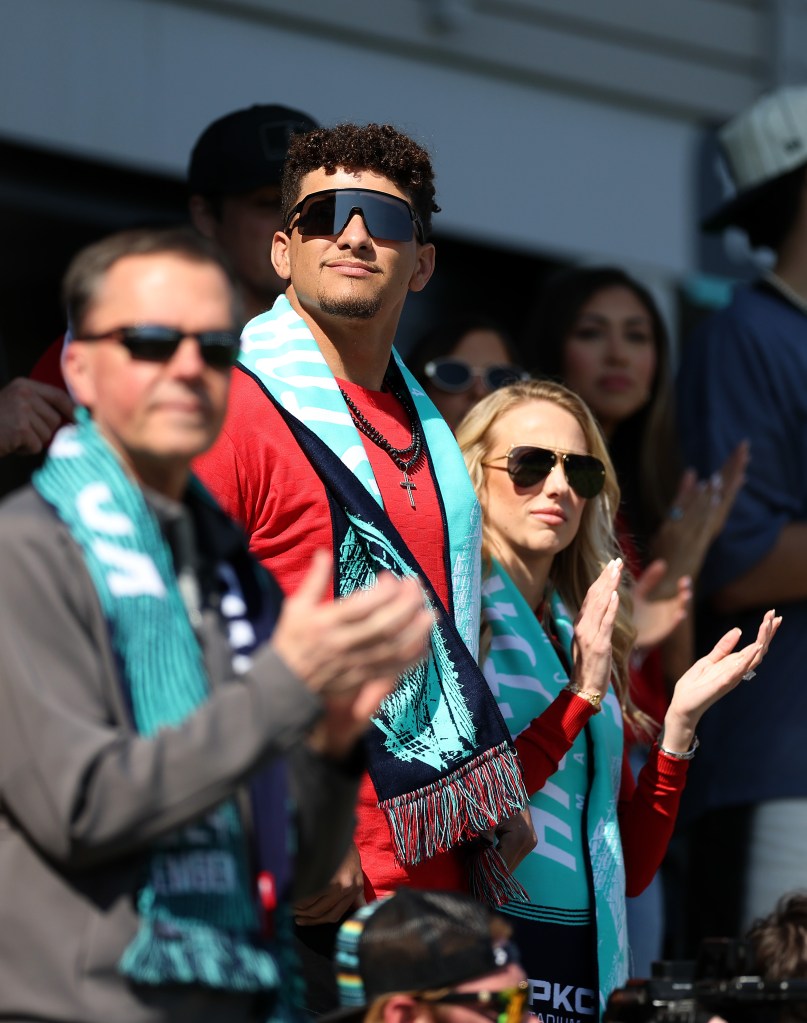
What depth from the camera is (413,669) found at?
308cm

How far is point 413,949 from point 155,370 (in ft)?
2.81

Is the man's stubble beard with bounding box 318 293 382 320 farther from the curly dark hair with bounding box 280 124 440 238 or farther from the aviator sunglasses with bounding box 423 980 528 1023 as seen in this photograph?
the aviator sunglasses with bounding box 423 980 528 1023

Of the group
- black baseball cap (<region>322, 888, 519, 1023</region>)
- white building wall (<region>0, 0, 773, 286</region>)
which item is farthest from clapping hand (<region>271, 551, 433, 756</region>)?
white building wall (<region>0, 0, 773, 286</region>)

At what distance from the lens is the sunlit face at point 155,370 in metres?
2.04

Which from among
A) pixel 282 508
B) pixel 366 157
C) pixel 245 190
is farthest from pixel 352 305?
pixel 245 190

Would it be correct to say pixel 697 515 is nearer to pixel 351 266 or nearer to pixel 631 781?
pixel 631 781

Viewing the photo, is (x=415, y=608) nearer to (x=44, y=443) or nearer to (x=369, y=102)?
(x=44, y=443)

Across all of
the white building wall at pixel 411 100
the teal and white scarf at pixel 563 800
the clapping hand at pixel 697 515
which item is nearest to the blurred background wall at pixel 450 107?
the white building wall at pixel 411 100

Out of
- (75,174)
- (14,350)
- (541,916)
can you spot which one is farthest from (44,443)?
(75,174)

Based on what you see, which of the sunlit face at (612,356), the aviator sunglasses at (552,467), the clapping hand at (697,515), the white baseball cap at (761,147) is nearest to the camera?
the aviator sunglasses at (552,467)

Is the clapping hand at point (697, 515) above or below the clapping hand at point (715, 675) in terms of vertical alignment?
above

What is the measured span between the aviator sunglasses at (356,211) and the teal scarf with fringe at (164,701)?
1.30 meters

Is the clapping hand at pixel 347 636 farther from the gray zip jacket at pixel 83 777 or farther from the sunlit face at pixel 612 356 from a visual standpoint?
the sunlit face at pixel 612 356

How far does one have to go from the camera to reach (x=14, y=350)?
5230mm
